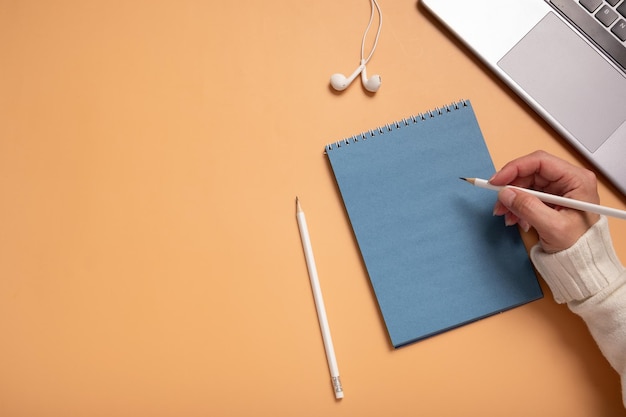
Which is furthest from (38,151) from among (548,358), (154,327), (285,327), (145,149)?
(548,358)

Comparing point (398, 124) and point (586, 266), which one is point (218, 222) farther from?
point (586, 266)

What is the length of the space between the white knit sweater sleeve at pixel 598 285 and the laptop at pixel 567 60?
9 centimetres

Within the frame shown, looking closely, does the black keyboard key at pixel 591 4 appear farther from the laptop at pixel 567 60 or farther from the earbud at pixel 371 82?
the earbud at pixel 371 82

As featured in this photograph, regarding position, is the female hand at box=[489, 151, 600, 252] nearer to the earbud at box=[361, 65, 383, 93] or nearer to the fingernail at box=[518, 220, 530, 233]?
the fingernail at box=[518, 220, 530, 233]

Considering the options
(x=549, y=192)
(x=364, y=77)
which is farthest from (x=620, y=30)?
(x=364, y=77)

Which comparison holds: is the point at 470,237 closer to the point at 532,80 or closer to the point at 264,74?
the point at 532,80

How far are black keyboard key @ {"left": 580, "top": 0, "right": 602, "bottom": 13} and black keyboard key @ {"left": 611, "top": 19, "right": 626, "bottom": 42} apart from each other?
0.11 ft

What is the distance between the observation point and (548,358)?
628mm

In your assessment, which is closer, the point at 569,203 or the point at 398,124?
the point at 569,203

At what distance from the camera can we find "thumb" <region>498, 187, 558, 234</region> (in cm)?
58

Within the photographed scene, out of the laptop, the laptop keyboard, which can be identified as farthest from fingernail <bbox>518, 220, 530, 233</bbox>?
the laptop keyboard

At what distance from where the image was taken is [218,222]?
0.68 meters

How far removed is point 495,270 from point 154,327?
0.43 m

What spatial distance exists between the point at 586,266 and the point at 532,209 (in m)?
0.09
